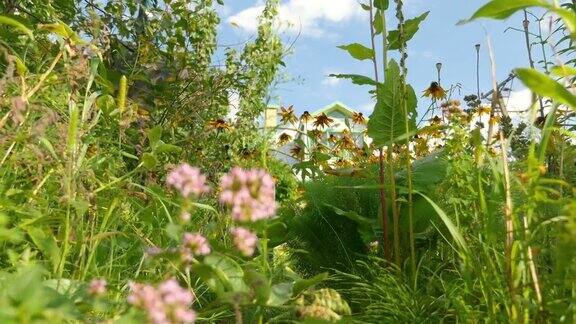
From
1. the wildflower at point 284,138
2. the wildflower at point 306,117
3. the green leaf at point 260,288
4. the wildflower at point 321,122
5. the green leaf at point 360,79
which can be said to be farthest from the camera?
the wildflower at point 284,138

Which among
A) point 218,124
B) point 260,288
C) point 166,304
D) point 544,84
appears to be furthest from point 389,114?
point 218,124

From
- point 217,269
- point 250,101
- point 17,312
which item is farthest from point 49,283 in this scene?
point 250,101

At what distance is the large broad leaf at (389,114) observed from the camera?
219 cm

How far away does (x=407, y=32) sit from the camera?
2.21 metres

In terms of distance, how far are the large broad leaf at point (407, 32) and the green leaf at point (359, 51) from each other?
0.07m

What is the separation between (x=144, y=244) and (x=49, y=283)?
454mm

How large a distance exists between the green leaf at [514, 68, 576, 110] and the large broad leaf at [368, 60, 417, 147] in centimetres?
82

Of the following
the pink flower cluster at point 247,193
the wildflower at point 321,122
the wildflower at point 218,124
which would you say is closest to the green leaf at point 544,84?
the pink flower cluster at point 247,193

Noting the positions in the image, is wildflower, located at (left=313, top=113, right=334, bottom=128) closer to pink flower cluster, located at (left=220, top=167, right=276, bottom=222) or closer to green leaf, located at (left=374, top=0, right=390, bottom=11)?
green leaf, located at (left=374, top=0, right=390, bottom=11)

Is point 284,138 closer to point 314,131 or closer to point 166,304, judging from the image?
point 314,131

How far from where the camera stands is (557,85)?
1331mm

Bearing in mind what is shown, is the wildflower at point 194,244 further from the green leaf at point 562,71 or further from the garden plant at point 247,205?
the green leaf at point 562,71

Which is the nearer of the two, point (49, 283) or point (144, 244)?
point (49, 283)

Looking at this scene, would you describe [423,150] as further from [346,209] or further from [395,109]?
[395,109]
